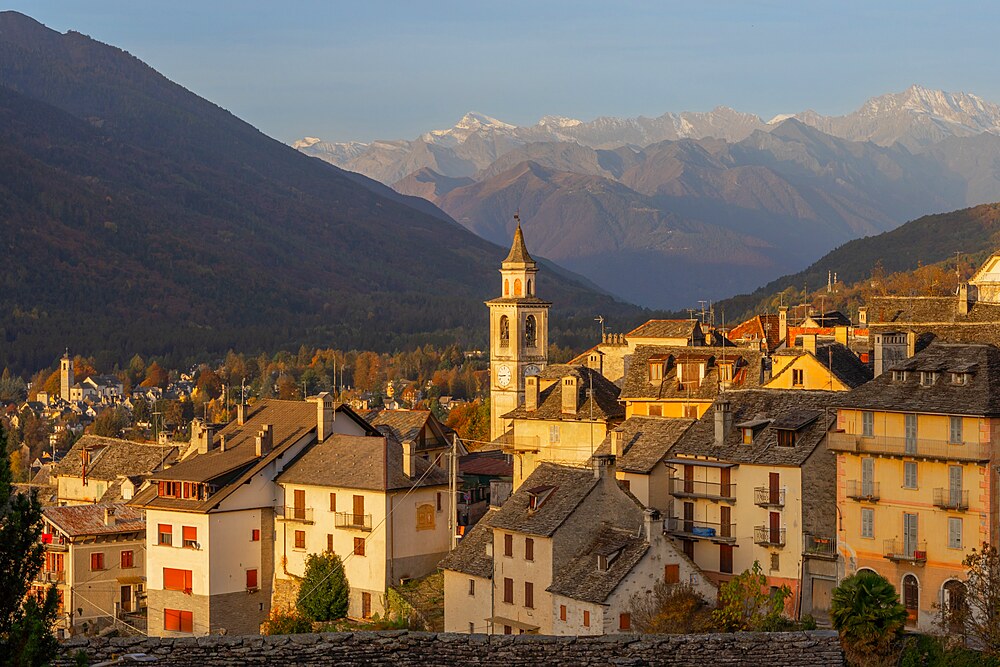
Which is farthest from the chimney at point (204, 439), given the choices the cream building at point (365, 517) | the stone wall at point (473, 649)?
the stone wall at point (473, 649)

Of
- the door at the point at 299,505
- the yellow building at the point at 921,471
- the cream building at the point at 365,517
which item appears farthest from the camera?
the door at the point at 299,505

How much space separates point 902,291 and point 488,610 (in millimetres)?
92337

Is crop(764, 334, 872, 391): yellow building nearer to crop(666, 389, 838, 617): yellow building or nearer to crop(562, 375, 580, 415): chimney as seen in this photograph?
crop(666, 389, 838, 617): yellow building

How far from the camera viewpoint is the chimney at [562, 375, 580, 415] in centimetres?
8369

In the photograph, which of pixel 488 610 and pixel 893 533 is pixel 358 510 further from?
pixel 893 533

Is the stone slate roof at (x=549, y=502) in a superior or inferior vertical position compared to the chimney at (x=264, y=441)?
inferior

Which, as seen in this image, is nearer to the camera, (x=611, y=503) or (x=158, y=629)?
(x=611, y=503)

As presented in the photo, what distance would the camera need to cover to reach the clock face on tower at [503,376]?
14638cm

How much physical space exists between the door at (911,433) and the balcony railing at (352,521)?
2695 centimetres

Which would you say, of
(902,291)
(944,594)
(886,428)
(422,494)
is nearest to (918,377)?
(886,428)

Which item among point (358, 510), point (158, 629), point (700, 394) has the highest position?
point (700, 394)

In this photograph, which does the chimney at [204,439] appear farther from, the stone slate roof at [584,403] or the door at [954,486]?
the door at [954,486]

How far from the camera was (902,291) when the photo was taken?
150625 millimetres

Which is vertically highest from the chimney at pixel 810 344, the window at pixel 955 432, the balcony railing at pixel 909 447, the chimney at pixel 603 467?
the chimney at pixel 810 344
